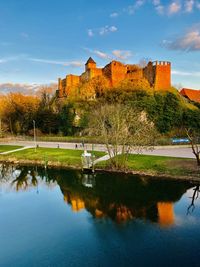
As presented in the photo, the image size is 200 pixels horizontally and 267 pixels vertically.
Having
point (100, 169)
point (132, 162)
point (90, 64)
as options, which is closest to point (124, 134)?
point (132, 162)

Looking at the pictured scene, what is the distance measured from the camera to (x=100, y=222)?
47.0 feet

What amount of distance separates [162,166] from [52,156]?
12916 millimetres

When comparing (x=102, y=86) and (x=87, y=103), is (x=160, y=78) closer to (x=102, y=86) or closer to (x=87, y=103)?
(x=102, y=86)

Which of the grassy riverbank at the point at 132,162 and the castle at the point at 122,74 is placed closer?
the grassy riverbank at the point at 132,162

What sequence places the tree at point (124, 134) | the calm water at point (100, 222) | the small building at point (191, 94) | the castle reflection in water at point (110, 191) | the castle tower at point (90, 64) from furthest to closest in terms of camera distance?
the small building at point (191, 94) → the castle tower at point (90, 64) → the tree at point (124, 134) → the castle reflection in water at point (110, 191) → the calm water at point (100, 222)

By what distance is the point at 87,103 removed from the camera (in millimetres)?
53562

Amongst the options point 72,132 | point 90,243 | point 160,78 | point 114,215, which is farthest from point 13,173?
point 160,78

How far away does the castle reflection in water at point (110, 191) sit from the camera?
1552cm

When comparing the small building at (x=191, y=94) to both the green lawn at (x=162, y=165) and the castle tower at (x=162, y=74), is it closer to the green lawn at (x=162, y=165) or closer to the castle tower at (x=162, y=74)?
the castle tower at (x=162, y=74)

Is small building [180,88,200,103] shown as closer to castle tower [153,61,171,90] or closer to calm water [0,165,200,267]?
castle tower [153,61,171,90]

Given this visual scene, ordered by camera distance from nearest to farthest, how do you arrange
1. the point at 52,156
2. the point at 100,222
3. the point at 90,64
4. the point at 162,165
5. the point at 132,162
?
the point at 100,222 → the point at 162,165 → the point at 132,162 → the point at 52,156 → the point at 90,64

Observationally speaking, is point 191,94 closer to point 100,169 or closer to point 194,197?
point 100,169

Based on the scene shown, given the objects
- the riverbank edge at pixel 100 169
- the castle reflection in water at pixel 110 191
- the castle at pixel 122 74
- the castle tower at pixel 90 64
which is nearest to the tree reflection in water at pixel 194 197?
the castle reflection in water at pixel 110 191

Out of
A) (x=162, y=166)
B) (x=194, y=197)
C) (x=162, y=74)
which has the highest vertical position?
(x=162, y=74)
